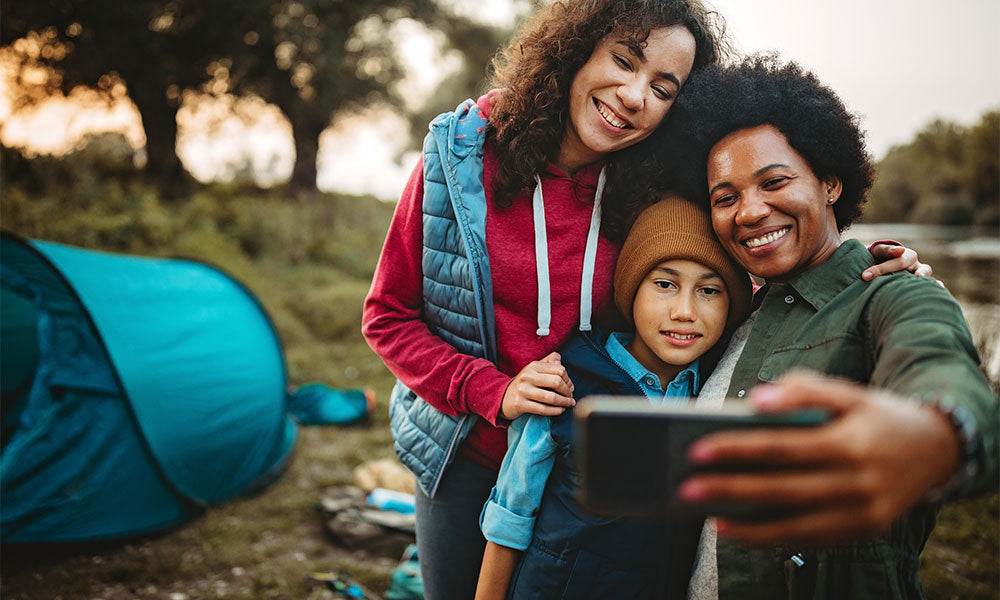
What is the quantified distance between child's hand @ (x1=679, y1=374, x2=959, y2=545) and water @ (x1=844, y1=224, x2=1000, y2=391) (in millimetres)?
3467

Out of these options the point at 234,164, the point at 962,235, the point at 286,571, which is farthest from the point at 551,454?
the point at 962,235

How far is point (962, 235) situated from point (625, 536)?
4159 centimetres

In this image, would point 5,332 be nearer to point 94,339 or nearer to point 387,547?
point 94,339

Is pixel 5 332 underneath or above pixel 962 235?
underneath

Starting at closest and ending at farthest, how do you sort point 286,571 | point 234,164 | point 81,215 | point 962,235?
point 286,571 → point 81,215 → point 234,164 → point 962,235

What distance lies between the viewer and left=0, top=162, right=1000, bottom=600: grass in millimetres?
3516

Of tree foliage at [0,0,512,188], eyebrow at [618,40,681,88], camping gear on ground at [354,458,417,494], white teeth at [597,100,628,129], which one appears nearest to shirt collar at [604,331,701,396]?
white teeth at [597,100,628,129]

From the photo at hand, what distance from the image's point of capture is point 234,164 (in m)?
13.8

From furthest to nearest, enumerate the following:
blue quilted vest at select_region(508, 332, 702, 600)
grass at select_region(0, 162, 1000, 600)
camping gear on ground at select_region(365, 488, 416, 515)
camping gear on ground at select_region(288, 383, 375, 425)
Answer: camping gear on ground at select_region(288, 383, 375, 425) < camping gear on ground at select_region(365, 488, 416, 515) < grass at select_region(0, 162, 1000, 600) < blue quilted vest at select_region(508, 332, 702, 600)

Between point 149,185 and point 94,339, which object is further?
point 149,185

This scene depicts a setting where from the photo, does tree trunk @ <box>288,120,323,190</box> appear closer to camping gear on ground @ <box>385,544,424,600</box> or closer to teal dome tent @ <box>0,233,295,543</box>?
teal dome tent @ <box>0,233,295,543</box>

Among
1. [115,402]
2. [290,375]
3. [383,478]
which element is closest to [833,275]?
[383,478]

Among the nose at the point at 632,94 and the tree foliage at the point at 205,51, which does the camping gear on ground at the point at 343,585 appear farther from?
the tree foliage at the point at 205,51

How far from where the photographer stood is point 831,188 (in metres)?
1.66
